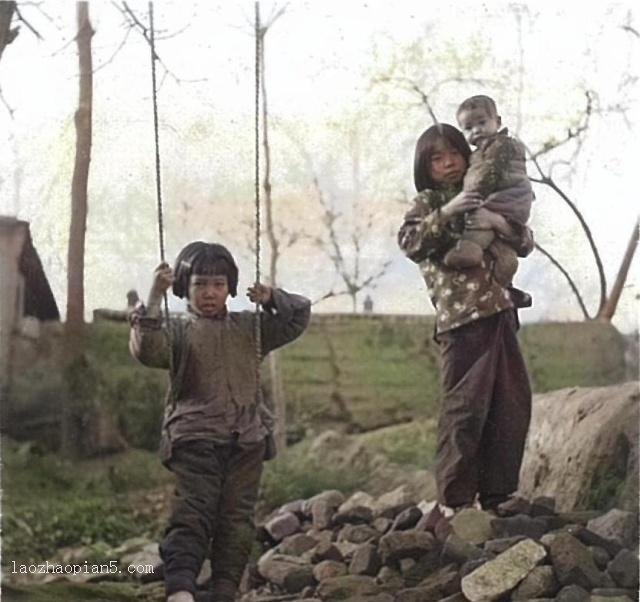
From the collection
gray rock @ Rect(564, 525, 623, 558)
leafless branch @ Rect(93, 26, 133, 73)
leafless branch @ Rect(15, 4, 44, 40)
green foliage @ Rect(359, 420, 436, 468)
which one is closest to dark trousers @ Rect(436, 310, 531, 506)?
green foliage @ Rect(359, 420, 436, 468)

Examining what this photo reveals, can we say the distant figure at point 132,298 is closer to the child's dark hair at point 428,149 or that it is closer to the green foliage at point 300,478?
the green foliage at point 300,478

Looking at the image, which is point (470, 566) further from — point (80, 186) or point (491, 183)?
point (80, 186)

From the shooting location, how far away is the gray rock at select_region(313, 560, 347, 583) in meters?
1.84

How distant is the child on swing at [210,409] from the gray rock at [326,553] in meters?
0.14

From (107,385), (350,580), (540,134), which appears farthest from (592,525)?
(107,385)

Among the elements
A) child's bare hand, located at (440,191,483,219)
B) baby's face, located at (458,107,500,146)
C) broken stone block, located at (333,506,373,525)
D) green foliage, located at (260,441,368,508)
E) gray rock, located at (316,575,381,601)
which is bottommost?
gray rock, located at (316,575,381,601)

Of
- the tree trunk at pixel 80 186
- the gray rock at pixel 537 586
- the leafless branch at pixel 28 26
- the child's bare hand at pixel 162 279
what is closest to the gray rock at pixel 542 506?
the gray rock at pixel 537 586

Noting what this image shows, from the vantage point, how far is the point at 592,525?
192 centimetres

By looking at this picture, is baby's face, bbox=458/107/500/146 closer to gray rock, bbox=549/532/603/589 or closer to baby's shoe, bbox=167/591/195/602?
gray rock, bbox=549/532/603/589

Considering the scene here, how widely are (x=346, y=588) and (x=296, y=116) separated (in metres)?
0.78

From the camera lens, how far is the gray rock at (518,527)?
1.88 meters

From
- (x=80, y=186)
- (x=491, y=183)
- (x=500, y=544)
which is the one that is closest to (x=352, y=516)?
(x=500, y=544)

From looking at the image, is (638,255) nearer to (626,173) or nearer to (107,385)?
(626,173)

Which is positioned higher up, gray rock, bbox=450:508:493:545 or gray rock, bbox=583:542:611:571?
gray rock, bbox=450:508:493:545
